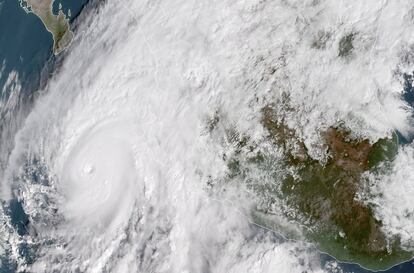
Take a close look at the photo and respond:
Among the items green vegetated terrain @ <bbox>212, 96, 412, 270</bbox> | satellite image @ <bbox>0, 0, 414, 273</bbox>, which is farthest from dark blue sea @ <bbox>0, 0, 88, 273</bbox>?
green vegetated terrain @ <bbox>212, 96, 412, 270</bbox>

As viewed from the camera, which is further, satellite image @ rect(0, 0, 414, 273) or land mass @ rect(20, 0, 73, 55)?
land mass @ rect(20, 0, 73, 55)

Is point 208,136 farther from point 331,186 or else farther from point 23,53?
point 23,53

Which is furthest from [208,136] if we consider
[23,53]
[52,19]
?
[23,53]

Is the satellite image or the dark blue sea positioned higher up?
the dark blue sea

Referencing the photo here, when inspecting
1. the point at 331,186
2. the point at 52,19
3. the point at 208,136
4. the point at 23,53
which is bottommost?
the point at 331,186

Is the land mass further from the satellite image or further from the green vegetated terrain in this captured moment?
the green vegetated terrain

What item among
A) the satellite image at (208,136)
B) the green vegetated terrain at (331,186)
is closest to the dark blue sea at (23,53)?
the satellite image at (208,136)

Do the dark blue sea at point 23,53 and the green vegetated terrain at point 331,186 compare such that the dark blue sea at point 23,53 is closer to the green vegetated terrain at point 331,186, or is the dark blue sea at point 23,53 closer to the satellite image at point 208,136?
the satellite image at point 208,136
